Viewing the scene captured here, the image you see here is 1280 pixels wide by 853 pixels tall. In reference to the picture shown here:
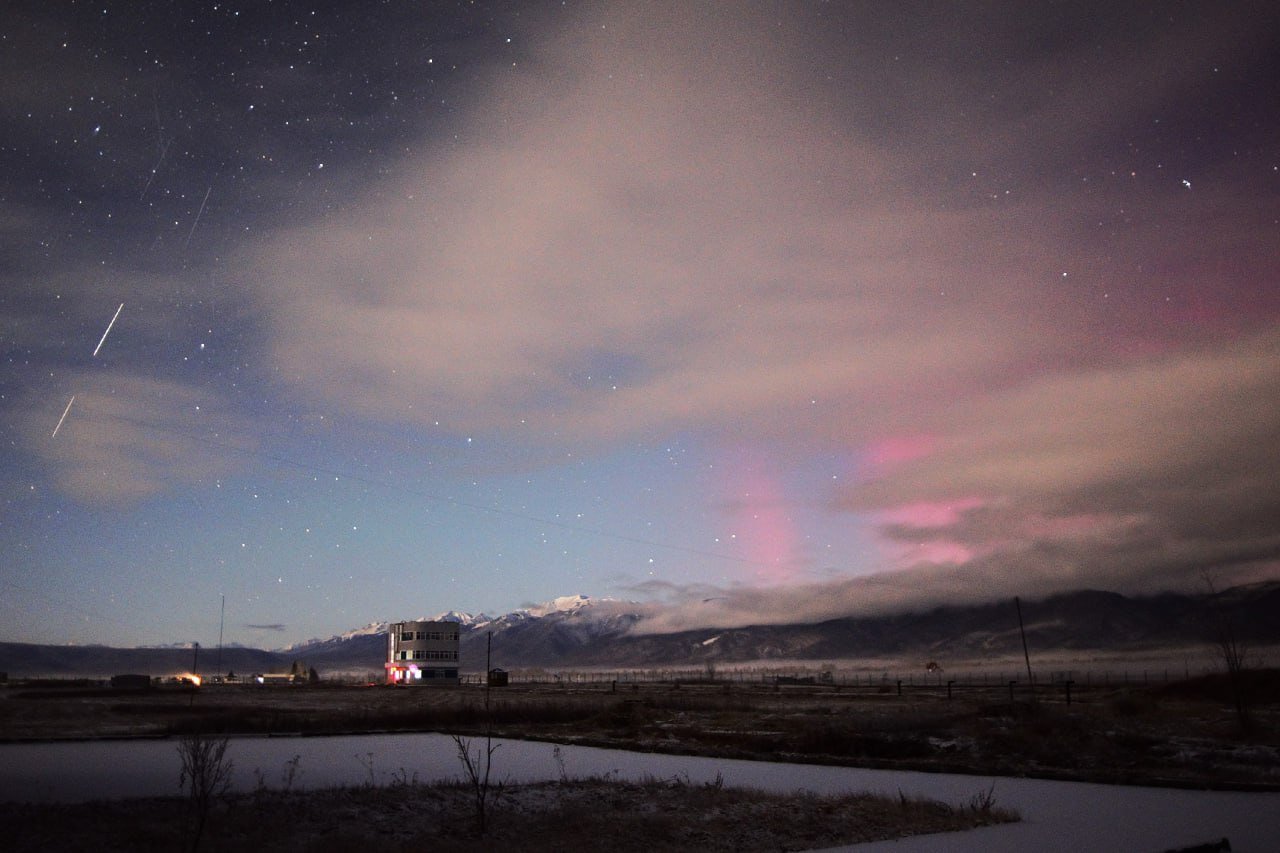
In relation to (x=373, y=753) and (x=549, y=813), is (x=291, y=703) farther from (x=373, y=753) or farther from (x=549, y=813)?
(x=549, y=813)

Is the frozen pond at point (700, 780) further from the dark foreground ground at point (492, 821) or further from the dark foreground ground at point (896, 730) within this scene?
the dark foreground ground at point (896, 730)

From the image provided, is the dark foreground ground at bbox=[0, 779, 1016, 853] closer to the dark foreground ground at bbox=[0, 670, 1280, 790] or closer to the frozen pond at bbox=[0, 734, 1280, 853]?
the frozen pond at bbox=[0, 734, 1280, 853]

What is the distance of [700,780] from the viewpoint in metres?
34.7

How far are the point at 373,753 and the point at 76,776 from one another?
47.3 ft

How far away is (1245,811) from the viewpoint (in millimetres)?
25766

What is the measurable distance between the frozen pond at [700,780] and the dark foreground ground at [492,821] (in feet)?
8.14

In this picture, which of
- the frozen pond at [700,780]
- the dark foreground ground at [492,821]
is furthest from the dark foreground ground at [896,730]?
the dark foreground ground at [492,821]

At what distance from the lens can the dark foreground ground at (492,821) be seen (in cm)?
2056

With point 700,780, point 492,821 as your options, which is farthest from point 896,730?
point 492,821

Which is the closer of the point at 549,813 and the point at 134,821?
the point at 134,821

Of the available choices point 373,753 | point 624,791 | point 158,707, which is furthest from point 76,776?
point 158,707

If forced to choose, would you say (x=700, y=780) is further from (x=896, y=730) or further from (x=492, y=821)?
(x=896, y=730)

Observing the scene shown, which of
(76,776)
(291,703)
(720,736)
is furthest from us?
(291,703)

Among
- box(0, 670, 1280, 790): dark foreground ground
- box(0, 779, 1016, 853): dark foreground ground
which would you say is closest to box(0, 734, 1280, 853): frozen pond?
box(0, 779, 1016, 853): dark foreground ground
